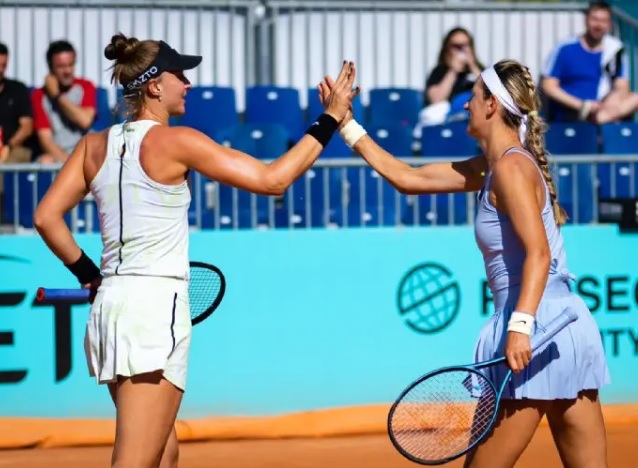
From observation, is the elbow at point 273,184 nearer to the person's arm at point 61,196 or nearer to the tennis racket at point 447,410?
the person's arm at point 61,196

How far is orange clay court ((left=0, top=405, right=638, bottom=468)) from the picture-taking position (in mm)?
7605

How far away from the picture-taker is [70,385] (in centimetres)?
837

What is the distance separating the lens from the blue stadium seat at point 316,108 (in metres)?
10.5

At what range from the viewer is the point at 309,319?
8.70 metres

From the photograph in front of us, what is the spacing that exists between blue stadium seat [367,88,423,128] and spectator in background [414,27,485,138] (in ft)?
0.32

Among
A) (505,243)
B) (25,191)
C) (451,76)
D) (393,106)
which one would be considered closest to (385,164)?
(505,243)

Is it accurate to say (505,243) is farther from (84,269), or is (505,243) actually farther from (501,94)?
(84,269)

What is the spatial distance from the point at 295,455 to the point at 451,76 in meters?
4.15

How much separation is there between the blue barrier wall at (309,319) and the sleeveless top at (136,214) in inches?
157

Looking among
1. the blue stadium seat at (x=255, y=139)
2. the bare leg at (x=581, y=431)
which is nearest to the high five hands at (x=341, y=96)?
the bare leg at (x=581, y=431)

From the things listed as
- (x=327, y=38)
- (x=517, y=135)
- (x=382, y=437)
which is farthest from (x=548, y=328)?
(x=327, y=38)

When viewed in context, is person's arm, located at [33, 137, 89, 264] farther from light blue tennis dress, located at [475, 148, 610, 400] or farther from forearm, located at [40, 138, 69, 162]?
forearm, located at [40, 138, 69, 162]

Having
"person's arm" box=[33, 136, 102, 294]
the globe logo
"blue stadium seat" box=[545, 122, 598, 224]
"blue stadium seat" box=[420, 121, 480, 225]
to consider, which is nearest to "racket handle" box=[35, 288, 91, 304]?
"person's arm" box=[33, 136, 102, 294]

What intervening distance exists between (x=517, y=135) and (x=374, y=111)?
6.05 m
